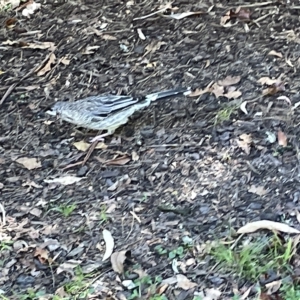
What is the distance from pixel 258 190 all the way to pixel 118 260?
1.04 metres

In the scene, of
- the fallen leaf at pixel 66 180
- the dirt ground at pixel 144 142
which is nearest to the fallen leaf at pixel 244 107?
the dirt ground at pixel 144 142

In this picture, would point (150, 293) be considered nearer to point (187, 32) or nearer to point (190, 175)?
point (190, 175)

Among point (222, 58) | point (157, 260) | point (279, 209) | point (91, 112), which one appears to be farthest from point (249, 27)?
point (157, 260)

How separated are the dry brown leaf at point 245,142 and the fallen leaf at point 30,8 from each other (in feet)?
8.92

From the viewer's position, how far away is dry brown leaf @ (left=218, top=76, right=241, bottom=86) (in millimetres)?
5656

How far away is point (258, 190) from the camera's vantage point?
4738 mm

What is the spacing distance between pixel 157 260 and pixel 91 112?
1.39m

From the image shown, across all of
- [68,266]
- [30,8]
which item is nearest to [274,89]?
[68,266]

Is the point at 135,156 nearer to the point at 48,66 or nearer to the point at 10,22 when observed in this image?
the point at 48,66

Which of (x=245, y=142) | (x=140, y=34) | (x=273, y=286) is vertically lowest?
(x=273, y=286)

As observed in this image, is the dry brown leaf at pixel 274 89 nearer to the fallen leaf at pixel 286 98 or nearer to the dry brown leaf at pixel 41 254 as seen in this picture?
the fallen leaf at pixel 286 98

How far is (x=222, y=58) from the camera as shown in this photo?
234 inches

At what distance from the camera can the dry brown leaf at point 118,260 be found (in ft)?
14.1

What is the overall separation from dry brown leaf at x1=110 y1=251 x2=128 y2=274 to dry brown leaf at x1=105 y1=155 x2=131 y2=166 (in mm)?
871
